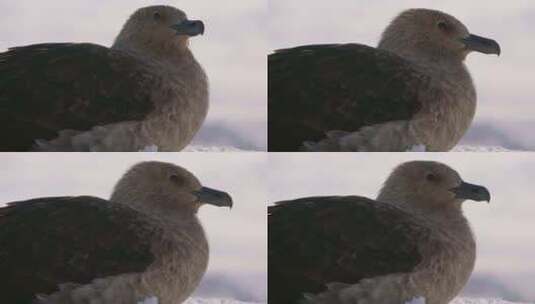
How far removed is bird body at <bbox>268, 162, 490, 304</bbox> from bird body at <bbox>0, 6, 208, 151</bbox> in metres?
0.83

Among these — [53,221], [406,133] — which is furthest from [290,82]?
[53,221]

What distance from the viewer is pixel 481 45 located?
43.2ft

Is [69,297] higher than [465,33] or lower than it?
lower

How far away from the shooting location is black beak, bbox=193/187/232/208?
1297 cm

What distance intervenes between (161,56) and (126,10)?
1.19ft

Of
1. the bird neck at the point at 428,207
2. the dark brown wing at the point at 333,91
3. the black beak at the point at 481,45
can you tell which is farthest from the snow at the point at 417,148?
the black beak at the point at 481,45

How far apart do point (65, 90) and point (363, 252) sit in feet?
6.63

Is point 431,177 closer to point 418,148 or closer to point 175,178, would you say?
point 418,148

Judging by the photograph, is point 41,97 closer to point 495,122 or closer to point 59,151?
point 59,151

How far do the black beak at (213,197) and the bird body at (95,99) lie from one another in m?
0.40

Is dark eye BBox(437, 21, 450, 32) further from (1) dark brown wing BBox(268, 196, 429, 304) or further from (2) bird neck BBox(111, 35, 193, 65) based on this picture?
(2) bird neck BBox(111, 35, 193, 65)

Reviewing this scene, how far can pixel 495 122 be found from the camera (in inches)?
521

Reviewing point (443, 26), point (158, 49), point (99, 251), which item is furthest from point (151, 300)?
point (443, 26)

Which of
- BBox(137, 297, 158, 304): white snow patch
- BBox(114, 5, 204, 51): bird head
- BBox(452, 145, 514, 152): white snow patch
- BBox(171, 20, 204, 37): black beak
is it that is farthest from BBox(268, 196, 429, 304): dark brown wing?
BBox(114, 5, 204, 51): bird head
